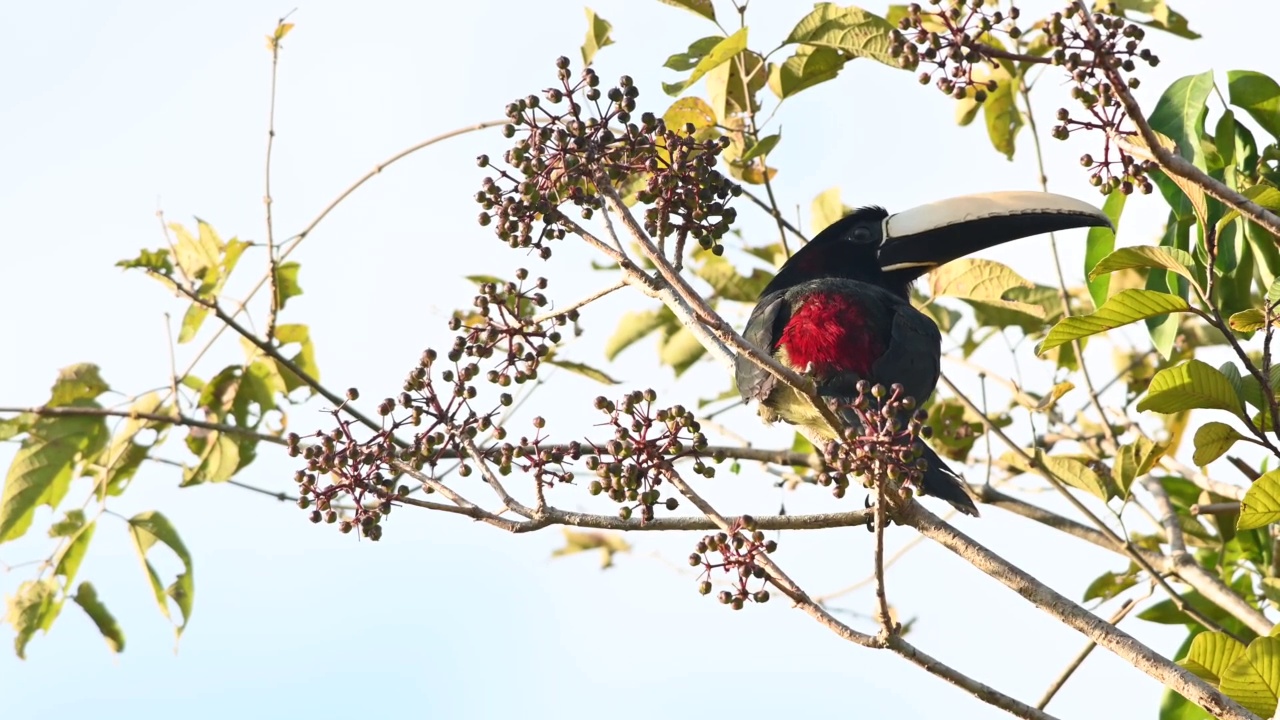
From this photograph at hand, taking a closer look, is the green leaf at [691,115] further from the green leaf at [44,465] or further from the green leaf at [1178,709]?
the green leaf at [44,465]

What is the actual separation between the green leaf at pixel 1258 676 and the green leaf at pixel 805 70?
1.73 meters

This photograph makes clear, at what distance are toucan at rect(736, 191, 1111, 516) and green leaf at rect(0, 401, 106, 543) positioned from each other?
1.84 metres

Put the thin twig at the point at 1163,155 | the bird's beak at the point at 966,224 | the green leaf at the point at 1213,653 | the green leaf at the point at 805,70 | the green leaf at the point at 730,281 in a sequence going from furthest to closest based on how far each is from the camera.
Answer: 1. the green leaf at the point at 730,281
2. the bird's beak at the point at 966,224
3. the green leaf at the point at 805,70
4. the green leaf at the point at 1213,653
5. the thin twig at the point at 1163,155

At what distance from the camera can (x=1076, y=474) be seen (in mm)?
3430

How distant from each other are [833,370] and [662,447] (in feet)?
3.47

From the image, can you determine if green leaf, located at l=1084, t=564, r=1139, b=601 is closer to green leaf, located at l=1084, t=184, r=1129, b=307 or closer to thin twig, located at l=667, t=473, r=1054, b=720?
green leaf, located at l=1084, t=184, r=1129, b=307

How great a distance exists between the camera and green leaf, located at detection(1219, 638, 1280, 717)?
246cm

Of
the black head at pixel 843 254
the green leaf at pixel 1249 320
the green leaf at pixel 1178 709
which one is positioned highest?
the black head at pixel 843 254

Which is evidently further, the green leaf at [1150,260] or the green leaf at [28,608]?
the green leaf at [28,608]

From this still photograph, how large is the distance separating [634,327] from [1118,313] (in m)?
2.19

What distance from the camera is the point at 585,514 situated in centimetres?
251

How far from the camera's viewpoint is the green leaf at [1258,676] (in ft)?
8.05

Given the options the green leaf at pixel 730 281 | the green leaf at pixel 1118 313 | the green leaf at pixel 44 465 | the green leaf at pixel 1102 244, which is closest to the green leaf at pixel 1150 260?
the green leaf at pixel 1118 313

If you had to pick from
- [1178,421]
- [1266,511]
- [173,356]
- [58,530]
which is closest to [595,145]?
[1266,511]
